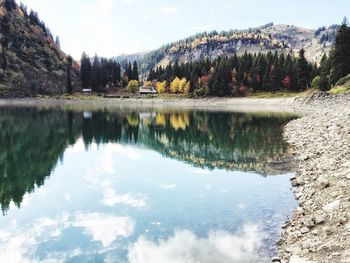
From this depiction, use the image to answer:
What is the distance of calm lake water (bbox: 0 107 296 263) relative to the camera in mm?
17578

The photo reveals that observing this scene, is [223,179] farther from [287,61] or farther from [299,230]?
[287,61]

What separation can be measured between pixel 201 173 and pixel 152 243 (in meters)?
→ 16.5

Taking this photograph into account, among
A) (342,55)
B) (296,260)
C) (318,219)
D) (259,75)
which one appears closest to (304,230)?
(318,219)

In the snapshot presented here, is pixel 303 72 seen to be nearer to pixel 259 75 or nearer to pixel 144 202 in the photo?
pixel 259 75

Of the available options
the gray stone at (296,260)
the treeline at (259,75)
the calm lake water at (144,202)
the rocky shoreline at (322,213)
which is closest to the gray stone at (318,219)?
the rocky shoreline at (322,213)

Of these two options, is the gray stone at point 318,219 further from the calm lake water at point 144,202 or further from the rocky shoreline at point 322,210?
the calm lake water at point 144,202

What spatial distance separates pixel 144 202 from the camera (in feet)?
82.9

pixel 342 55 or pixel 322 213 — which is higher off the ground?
pixel 342 55

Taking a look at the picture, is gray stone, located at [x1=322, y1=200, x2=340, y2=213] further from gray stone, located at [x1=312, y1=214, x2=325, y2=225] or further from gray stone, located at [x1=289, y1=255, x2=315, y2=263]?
gray stone, located at [x1=289, y1=255, x2=315, y2=263]

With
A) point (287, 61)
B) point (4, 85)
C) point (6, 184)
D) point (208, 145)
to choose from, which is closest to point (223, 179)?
point (6, 184)

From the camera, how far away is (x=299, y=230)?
17625mm

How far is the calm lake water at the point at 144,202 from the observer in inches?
692

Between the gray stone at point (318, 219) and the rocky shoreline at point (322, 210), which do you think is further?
the gray stone at point (318, 219)

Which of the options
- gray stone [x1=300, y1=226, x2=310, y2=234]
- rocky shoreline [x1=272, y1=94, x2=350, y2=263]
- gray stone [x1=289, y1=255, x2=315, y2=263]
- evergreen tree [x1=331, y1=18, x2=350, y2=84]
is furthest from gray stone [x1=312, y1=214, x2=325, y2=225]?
evergreen tree [x1=331, y1=18, x2=350, y2=84]
